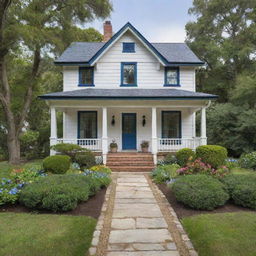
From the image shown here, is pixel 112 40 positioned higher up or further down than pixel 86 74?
higher up

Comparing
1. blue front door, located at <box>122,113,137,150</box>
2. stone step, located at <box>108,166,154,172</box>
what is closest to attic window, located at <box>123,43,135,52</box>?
blue front door, located at <box>122,113,137,150</box>

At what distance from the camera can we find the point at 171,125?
1323cm

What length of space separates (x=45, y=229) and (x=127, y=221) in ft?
5.09

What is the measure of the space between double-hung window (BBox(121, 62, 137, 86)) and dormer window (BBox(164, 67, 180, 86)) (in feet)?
6.20

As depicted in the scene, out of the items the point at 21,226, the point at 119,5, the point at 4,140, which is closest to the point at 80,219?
the point at 21,226

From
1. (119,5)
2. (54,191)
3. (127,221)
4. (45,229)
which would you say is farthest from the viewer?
(119,5)

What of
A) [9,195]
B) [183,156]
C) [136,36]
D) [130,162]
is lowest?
[9,195]

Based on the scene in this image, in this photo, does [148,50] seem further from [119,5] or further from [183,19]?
[183,19]

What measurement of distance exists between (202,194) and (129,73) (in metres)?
9.55

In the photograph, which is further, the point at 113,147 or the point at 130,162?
the point at 113,147

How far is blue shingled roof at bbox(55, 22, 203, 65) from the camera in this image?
1275 centimetres

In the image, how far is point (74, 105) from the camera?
36.8 ft

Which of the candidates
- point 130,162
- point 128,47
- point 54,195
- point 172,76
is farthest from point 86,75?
point 54,195

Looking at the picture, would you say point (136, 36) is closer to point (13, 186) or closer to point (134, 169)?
point (134, 169)
